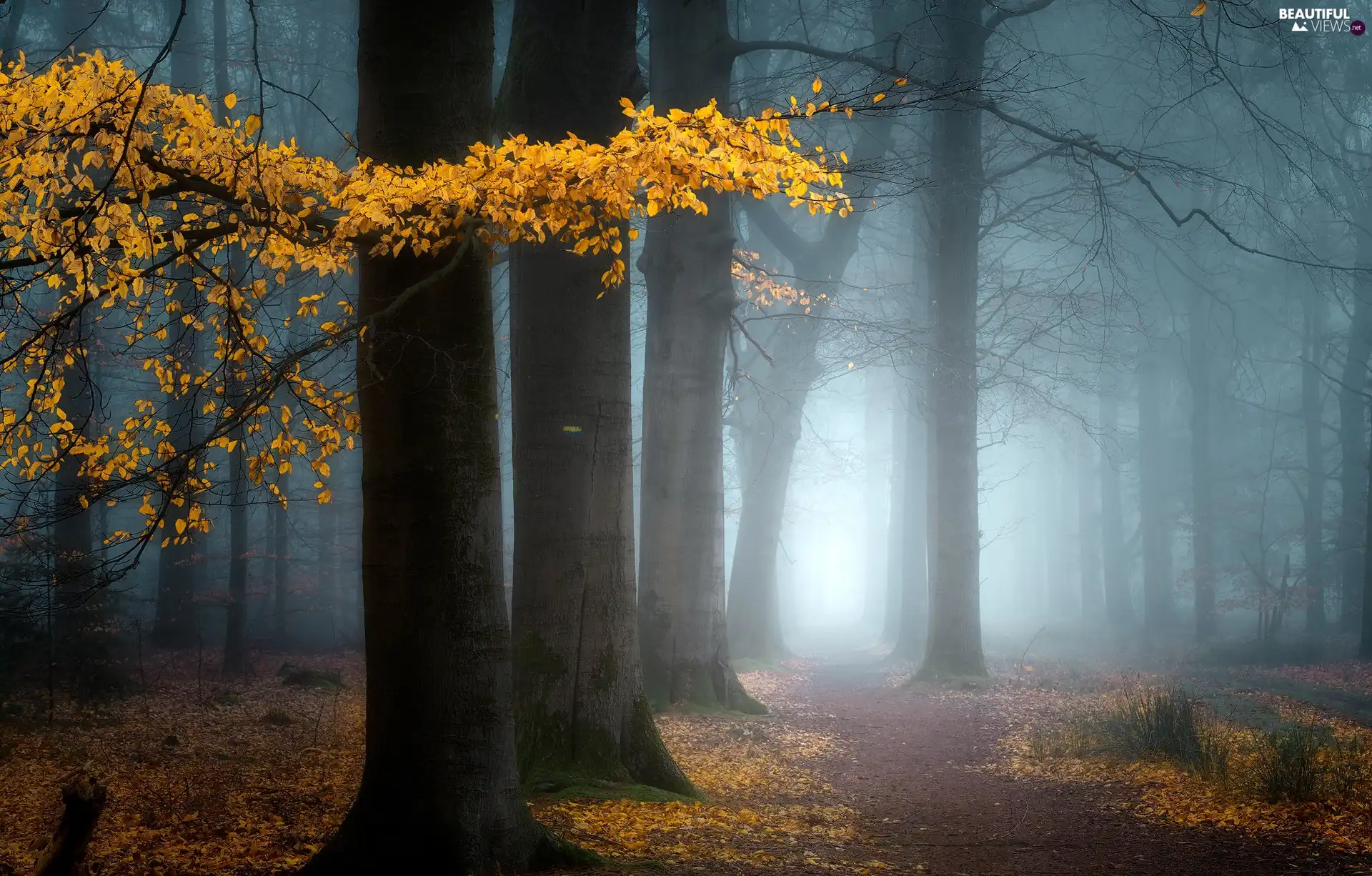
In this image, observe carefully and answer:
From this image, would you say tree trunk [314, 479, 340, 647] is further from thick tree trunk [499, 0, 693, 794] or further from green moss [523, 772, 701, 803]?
green moss [523, 772, 701, 803]

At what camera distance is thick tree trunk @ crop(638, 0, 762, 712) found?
10.3 metres

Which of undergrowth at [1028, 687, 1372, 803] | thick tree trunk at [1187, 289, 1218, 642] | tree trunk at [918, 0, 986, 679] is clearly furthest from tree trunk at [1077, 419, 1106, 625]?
undergrowth at [1028, 687, 1372, 803]

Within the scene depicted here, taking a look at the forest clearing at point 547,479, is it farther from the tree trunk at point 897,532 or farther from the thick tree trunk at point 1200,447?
the tree trunk at point 897,532

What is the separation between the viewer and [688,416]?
10.8 meters

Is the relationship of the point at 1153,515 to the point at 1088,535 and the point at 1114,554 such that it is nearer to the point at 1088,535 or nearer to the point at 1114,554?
the point at 1114,554

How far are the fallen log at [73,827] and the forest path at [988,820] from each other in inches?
161

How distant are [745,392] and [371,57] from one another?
52.4 feet

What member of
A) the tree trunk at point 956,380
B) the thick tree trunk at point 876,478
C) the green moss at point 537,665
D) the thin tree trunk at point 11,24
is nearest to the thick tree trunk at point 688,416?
the green moss at point 537,665

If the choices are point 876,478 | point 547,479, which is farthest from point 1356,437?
point 876,478

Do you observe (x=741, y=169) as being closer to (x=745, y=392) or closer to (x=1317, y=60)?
(x=745, y=392)

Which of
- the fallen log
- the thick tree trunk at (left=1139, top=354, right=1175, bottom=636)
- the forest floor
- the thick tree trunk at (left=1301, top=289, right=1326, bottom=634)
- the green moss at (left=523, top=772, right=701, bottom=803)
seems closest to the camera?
the fallen log

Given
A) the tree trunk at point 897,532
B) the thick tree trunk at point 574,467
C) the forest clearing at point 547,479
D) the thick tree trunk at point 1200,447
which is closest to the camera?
the forest clearing at point 547,479

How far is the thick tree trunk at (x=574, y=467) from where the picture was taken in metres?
6.80

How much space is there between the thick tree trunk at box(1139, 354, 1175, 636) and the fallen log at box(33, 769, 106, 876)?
77.6ft
